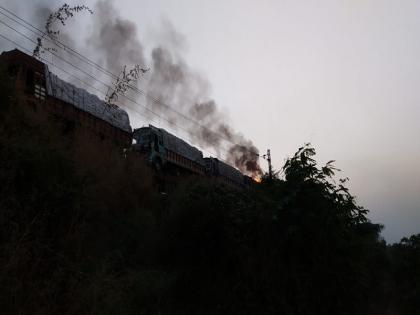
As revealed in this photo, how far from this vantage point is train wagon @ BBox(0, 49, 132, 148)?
17.1 m

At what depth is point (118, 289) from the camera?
26.1 feet

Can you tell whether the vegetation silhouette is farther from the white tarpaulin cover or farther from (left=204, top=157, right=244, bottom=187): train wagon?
(left=204, top=157, right=244, bottom=187): train wagon

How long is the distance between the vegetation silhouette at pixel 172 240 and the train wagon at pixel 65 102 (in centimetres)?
318

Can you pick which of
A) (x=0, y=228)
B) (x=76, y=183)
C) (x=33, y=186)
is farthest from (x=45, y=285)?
(x=76, y=183)

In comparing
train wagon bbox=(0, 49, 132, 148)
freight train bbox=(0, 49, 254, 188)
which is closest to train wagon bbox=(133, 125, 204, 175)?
freight train bbox=(0, 49, 254, 188)

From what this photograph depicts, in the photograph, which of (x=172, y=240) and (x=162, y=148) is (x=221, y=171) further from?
(x=172, y=240)

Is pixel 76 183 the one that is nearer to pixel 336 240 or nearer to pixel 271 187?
pixel 271 187

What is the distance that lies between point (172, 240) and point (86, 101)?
1186 centimetres

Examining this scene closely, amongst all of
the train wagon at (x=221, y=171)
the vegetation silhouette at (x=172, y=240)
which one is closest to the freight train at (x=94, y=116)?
the train wagon at (x=221, y=171)

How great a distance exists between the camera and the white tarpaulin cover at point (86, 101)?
19.4 m

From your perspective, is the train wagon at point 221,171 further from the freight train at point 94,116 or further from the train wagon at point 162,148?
the train wagon at point 162,148

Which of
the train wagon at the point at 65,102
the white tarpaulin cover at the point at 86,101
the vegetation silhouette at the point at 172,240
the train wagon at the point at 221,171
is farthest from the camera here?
the train wagon at the point at 221,171

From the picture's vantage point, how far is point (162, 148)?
27297mm

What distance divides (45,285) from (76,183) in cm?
420
